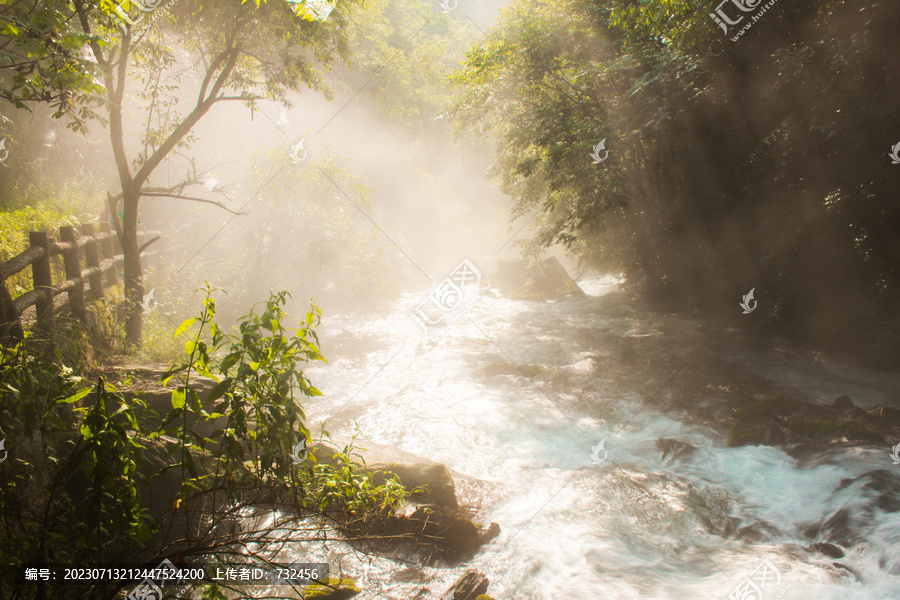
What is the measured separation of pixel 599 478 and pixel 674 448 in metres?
1.52

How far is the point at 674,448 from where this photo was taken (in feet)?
22.9

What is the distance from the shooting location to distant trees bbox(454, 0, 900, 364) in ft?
26.1

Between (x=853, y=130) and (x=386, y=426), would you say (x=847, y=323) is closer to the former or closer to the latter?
(x=853, y=130)

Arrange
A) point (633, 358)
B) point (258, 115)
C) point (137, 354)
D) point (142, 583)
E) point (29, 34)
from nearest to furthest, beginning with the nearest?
1. point (142, 583)
2. point (29, 34)
3. point (137, 354)
4. point (633, 358)
5. point (258, 115)

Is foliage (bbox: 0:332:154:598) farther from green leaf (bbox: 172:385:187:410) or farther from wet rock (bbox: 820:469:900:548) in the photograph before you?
wet rock (bbox: 820:469:900:548)

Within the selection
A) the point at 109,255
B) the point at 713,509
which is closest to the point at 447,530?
the point at 713,509

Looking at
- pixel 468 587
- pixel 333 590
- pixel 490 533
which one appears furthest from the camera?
pixel 490 533

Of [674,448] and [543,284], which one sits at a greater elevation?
[543,284]

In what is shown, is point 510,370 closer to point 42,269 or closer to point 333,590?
point 333,590

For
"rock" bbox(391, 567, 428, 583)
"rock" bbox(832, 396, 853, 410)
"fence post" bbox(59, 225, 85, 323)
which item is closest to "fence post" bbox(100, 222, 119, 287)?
"fence post" bbox(59, 225, 85, 323)

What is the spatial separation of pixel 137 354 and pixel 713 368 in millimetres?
10772

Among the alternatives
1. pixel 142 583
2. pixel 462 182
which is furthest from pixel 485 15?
pixel 142 583

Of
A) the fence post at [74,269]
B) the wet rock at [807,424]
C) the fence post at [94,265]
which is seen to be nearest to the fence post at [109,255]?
the fence post at [94,265]

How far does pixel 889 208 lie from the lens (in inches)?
316
